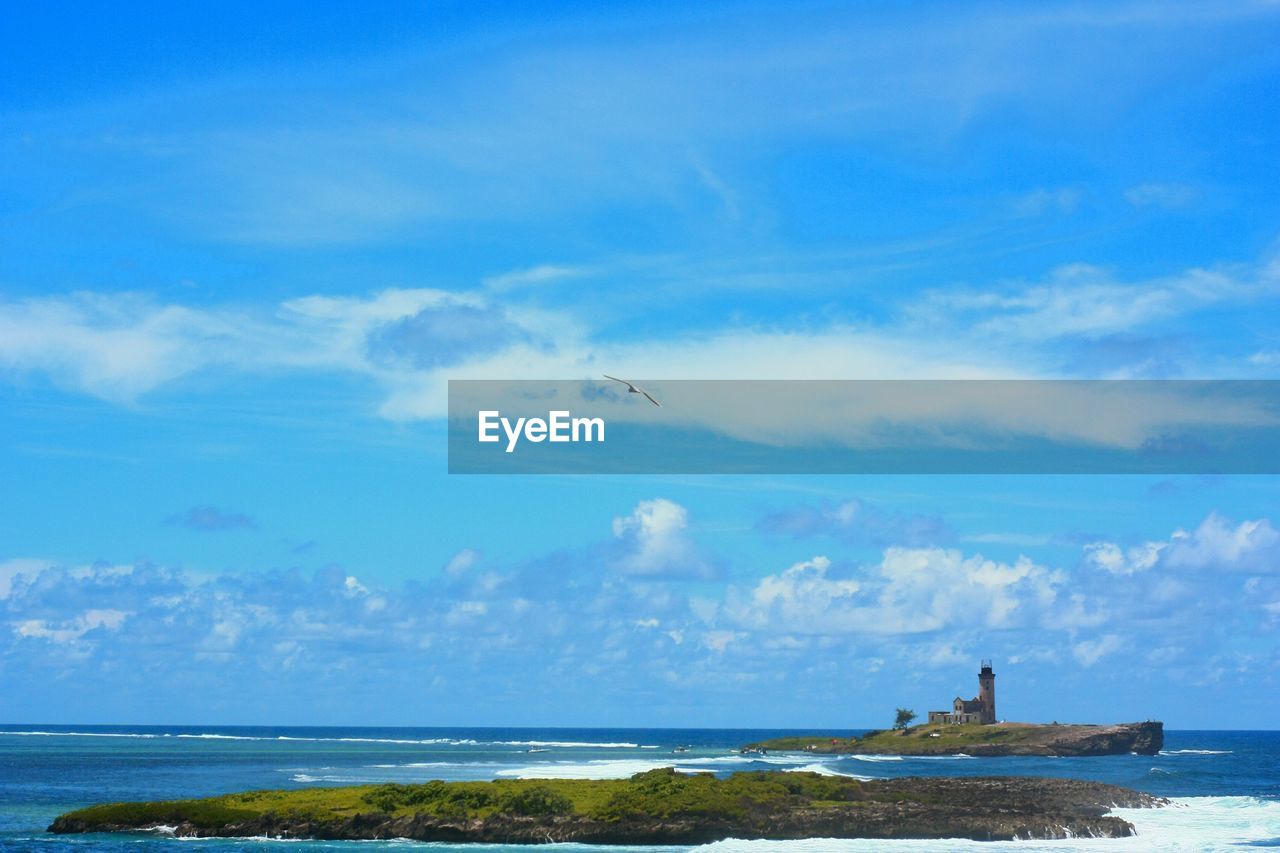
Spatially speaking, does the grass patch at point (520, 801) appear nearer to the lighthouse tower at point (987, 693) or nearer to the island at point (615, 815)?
the island at point (615, 815)

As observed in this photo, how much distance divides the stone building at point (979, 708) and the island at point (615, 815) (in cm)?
10454

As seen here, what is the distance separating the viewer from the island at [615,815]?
196 feet

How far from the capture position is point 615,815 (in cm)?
6006

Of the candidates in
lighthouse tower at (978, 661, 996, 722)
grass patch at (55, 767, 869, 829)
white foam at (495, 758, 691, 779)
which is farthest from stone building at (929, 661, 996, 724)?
grass patch at (55, 767, 869, 829)

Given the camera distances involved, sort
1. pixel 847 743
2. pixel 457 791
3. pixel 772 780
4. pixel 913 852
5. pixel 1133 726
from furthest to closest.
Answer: pixel 847 743, pixel 1133 726, pixel 772 780, pixel 457 791, pixel 913 852

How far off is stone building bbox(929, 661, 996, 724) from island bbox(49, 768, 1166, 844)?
105m

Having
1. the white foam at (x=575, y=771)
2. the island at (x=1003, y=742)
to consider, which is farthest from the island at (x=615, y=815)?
the island at (x=1003, y=742)

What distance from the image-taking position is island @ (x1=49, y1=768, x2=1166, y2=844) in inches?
2351

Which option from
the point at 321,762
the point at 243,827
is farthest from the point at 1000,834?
the point at 321,762

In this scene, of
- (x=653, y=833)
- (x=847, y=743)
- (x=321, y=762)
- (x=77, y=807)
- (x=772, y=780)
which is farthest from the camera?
(x=847, y=743)

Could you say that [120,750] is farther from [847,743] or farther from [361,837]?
[361,837]

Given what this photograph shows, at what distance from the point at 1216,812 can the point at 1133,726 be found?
293 ft

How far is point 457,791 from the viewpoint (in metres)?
Result: 65.1

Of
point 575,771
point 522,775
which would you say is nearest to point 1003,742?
point 575,771
